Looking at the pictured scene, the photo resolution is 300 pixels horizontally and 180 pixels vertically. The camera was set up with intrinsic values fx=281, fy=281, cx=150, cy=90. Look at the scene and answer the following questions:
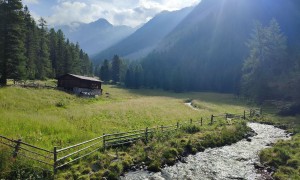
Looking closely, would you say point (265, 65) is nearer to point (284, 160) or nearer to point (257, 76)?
point (257, 76)

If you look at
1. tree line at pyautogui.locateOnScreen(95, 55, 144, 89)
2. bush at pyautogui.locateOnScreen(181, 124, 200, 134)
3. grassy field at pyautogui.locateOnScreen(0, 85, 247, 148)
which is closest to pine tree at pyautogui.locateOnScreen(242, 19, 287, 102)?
grassy field at pyautogui.locateOnScreen(0, 85, 247, 148)

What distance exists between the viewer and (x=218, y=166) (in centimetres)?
2491

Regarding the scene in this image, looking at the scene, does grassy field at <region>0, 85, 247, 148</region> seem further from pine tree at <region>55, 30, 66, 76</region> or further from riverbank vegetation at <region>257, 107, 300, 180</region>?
pine tree at <region>55, 30, 66, 76</region>

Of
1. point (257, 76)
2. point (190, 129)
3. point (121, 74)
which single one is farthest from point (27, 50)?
point (121, 74)

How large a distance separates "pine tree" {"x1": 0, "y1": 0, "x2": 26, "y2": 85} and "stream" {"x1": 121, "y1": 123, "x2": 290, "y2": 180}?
1626 inches

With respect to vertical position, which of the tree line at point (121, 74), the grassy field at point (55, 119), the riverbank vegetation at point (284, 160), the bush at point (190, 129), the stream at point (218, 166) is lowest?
the stream at point (218, 166)

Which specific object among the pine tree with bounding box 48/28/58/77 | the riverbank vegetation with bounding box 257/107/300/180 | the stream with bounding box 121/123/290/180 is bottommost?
the stream with bounding box 121/123/290/180

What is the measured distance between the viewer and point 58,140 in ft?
83.9

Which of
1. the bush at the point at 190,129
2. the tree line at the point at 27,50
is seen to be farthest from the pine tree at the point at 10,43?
the bush at the point at 190,129

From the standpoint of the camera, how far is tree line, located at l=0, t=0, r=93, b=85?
53.4 metres

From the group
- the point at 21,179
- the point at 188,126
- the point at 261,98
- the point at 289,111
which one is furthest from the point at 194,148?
the point at 261,98

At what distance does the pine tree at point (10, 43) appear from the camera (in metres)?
53.0

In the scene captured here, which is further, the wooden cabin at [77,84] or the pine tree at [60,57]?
the pine tree at [60,57]

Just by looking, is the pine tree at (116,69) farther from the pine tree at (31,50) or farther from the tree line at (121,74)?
the pine tree at (31,50)
